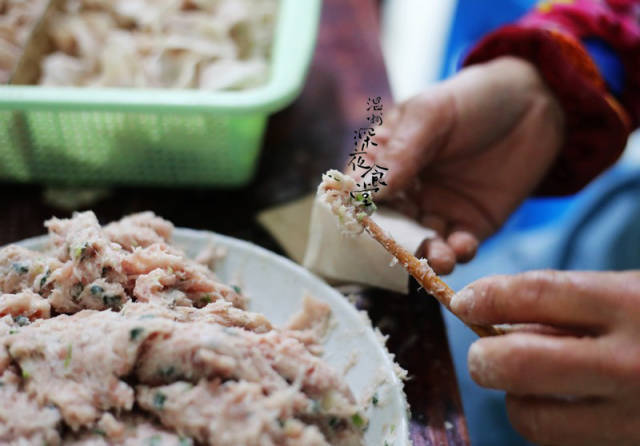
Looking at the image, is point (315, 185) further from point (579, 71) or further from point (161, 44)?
point (579, 71)

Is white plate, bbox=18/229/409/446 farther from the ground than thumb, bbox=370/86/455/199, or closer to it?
closer to it

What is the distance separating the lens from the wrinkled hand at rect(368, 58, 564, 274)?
997mm

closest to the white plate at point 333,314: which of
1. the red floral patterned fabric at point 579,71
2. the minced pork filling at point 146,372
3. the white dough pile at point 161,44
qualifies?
the minced pork filling at point 146,372

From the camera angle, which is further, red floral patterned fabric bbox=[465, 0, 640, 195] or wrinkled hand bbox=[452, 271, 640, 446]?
red floral patterned fabric bbox=[465, 0, 640, 195]

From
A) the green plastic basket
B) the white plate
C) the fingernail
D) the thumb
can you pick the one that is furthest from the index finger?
the green plastic basket

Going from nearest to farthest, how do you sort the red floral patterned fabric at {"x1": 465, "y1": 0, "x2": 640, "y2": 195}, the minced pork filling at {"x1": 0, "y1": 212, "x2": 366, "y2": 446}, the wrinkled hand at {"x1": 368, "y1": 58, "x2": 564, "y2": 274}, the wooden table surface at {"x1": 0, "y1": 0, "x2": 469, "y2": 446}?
the minced pork filling at {"x1": 0, "y1": 212, "x2": 366, "y2": 446}, the wooden table surface at {"x1": 0, "y1": 0, "x2": 469, "y2": 446}, the wrinkled hand at {"x1": 368, "y1": 58, "x2": 564, "y2": 274}, the red floral patterned fabric at {"x1": 465, "y1": 0, "x2": 640, "y2": 195}

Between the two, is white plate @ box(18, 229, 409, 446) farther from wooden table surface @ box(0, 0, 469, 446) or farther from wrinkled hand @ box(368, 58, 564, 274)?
wrinkled hand @ box(368, 58, 564, 274)

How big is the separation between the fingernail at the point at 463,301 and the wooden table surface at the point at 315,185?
0.25m

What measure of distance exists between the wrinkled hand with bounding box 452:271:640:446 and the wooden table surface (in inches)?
8.0

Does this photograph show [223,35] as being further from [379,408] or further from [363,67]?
[379,408]

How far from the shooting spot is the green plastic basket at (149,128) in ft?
3.11

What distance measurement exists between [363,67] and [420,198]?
519 mm
